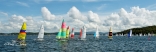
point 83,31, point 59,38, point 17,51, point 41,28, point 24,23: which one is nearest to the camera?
point 17,51

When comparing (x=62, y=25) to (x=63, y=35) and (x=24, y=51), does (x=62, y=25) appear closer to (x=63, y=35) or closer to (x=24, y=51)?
(x=63, y=35)

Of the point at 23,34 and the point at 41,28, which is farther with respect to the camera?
the point at 41,28

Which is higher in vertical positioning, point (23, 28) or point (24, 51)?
point (23, 28)

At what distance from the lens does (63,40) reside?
390ft

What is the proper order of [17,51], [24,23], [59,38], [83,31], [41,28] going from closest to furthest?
[17,51] < [24,23] < [41,28] < [59,38] < [83,31]

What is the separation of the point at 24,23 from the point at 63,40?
35.0 metres

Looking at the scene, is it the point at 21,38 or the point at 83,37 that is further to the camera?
the point at 83,37

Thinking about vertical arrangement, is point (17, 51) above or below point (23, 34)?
below

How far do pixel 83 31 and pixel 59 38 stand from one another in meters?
15.5

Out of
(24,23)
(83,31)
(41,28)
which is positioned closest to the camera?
(24,23)

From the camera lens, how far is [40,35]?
115 metres

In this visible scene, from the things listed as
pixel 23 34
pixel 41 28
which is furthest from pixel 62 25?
pixel 23 34

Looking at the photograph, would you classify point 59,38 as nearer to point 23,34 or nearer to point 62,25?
point 62,25

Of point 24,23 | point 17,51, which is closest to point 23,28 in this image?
point 24,23
